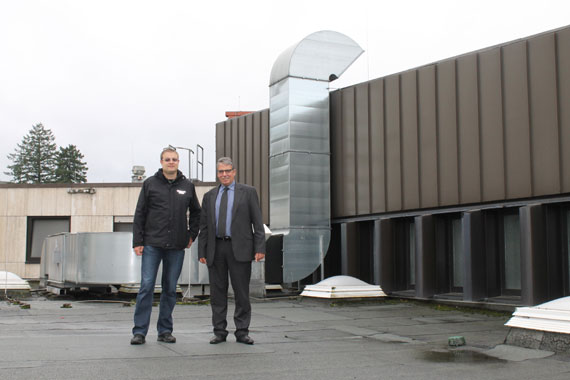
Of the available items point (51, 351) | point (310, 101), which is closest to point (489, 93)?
point (310, 101)

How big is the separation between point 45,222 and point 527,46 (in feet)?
59.8

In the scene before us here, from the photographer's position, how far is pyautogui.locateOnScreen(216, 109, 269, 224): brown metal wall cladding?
61.5ft

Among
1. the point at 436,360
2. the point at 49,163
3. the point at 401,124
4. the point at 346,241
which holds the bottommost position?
the point at 436,360

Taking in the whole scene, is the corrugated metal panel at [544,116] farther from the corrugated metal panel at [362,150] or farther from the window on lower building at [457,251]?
the corrugated metal panel at [362,150]

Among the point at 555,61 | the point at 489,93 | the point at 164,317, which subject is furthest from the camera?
the point at 489,93

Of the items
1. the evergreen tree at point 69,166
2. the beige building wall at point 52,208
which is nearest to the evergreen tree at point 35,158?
the evergreen tree at point 69,166

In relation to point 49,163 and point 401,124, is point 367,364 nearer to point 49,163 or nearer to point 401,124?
point 401,124

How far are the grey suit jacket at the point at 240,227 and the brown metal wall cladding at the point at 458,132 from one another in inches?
238

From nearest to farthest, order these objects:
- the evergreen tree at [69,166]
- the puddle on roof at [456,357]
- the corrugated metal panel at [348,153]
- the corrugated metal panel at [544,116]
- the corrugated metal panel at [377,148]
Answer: the puddle on roof at [456,357] → the corrugated metal panel at [544,116] → the corrugated metal panel at [377,148] → the corrugated metal panel at [348,153] → the evergreen tree at [69,166]

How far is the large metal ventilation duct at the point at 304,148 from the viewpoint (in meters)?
15.4

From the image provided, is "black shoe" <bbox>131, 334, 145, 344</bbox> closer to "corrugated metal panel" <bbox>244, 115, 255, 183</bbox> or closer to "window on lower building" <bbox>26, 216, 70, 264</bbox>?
"corrugated metal panel" <bbox>244, 115, 255, 183</bbox>

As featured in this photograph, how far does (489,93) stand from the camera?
40.5 ft

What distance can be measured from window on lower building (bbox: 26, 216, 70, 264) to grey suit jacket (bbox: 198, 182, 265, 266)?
18285mm

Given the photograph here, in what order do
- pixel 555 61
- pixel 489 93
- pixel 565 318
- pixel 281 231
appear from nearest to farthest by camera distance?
pixel 565 318 → pixel 555 61 → pixel 489 93 → pixel 281 231
